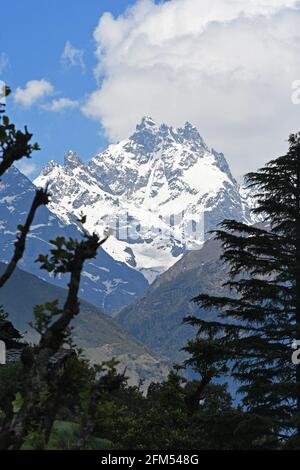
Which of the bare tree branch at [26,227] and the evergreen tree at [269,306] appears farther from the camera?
the evergreen tree at [269,306]

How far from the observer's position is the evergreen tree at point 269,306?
24438 millimetres

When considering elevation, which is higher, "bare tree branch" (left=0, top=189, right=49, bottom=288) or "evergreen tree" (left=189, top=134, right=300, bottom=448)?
"evergreen tree" (left=189, top=134, right=300, bottom=448)

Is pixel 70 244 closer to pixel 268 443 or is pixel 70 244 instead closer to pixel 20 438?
pixel 20 438

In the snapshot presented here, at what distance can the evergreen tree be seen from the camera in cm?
2444

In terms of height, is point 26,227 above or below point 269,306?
below

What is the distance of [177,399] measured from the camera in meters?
29.3

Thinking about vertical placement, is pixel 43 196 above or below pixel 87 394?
above

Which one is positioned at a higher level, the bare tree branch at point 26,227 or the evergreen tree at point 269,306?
the evergreen tree at point 269,306

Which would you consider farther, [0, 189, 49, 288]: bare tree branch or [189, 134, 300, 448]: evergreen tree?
[189, 134, 300, 448]: evergreen tree

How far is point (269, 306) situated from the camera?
25.4 m

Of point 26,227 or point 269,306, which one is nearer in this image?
point 26,227
